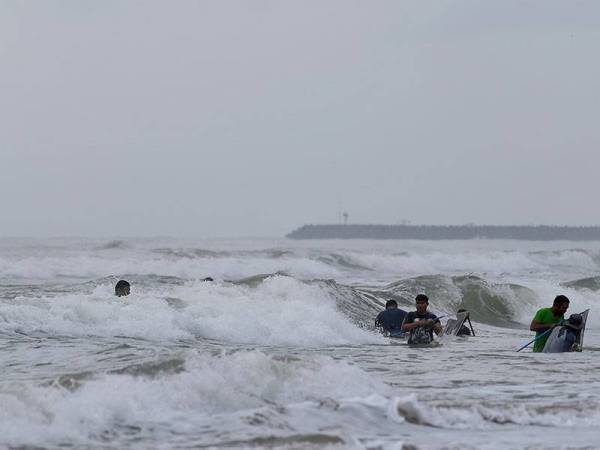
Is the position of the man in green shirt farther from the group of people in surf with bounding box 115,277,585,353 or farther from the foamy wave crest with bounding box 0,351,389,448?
the foamy wave crest with bounding box 0,351,389,448

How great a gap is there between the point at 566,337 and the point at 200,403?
7524 millimetres

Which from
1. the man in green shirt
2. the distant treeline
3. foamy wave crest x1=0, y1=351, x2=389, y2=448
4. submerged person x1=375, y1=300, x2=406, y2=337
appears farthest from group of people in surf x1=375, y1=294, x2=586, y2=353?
the distant treeline

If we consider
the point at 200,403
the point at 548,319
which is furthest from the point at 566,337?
the point at 200,403

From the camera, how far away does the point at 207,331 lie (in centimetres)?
1877

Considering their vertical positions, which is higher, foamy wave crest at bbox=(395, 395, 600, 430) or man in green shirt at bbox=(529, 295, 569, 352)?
man in green shirt at bbox=(529, 295, 569, 352)

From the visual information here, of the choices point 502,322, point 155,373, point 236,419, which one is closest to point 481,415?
point 236,419

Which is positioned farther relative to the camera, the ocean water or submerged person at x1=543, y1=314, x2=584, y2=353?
submerged person at x1=543, y1=314, x2=584, y2=353

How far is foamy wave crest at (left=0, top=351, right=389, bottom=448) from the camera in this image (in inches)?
364

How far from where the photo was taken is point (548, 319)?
1625 centimetres

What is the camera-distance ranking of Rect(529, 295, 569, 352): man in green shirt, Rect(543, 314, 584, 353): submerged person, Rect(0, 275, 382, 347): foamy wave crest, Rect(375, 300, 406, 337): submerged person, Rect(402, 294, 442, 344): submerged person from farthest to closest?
Rect(375, 300, 406, 337): submerged person → Rect(0, 275, 382, 347): foamy wave crest → Rect(402, 294, 442, 344): submerged person → Rect(543, 314, 584, 353): submerged person → Rect(529, 295, 569, 352): man in green shirt

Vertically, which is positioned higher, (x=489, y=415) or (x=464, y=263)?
(x=464, y=263)

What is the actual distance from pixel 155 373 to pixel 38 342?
17.8 feet

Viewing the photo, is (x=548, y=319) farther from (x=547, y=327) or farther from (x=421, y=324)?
(x=421, y=324)

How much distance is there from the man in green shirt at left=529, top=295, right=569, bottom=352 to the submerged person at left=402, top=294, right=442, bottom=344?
175 centimetres
